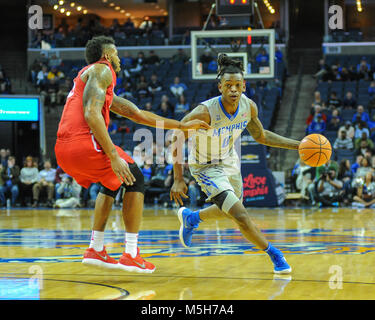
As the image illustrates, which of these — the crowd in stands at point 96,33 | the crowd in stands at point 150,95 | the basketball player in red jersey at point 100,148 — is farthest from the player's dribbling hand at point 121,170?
the crowd in stands at point 96,33

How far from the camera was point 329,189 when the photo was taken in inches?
560

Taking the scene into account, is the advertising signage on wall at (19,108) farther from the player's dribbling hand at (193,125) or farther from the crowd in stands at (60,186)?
the player's dribbling hand at (193,125)

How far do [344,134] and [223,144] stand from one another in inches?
412

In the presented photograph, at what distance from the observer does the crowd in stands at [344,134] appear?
1405 cm

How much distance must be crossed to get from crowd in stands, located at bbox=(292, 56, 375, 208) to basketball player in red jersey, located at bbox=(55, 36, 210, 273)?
31.1ft

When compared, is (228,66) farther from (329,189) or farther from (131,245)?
(329,189)

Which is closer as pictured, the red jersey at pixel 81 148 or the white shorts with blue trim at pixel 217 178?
the red jersey at pixel 81 148

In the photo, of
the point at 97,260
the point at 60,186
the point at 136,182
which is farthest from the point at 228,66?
the point at 60,186

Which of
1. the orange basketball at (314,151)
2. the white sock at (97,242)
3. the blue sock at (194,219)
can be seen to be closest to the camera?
the white sock at (97,242)

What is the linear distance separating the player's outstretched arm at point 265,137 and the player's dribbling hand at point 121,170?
1676 millimetres

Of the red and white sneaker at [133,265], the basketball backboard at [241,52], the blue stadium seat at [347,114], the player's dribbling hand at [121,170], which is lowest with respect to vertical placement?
the red and white sneaker at [133,265]

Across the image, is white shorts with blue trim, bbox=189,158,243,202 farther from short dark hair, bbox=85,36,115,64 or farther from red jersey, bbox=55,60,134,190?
short dark hair, bbox=85,36,115,64

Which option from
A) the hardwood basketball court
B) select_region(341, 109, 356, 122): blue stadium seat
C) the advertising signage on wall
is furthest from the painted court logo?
the advertising signage on wall
